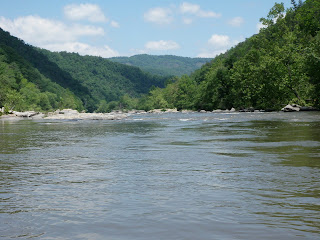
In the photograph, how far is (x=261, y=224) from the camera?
223 inches

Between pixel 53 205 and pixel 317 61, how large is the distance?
57.0 metres

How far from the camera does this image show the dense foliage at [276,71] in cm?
6819

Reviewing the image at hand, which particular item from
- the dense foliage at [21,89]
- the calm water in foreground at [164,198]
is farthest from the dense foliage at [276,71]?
the dense foliage at [21,89]

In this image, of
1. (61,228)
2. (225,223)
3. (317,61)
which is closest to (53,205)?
(61,228)

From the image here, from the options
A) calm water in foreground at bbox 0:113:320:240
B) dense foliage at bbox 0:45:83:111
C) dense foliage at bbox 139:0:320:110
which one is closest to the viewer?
calm water in foreground at bbox 0:113:320:240

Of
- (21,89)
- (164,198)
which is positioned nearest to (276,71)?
(164,198)

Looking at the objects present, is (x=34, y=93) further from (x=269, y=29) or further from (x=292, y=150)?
(x=292, y=150)

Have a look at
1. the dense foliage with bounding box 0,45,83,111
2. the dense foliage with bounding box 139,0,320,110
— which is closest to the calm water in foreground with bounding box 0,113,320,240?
the dense foliage with bounding box 139,0,320,110

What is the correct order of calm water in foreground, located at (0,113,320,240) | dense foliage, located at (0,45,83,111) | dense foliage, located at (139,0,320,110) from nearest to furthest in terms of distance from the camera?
calm water in foreground, located at (0,113,320,240) < dense foliage, located at (139,0,320,110) < dense foliage, located at (0,45,83,111)

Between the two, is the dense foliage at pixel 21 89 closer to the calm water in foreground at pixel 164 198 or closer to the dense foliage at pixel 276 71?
the dense foliage at pixel 276 71

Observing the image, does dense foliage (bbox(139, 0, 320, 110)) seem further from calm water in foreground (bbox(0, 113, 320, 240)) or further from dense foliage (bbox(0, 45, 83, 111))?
dense foliage (bbox(0, 45, 83, 111))

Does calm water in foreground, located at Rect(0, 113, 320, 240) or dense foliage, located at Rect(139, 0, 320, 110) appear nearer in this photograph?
calm water in foreground, located at Rect(0, 113, 320, 240)

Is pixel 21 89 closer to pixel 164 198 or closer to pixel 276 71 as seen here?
pixel 276 71

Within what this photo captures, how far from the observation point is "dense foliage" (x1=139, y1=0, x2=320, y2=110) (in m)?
68.2
